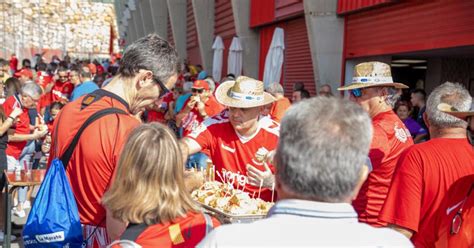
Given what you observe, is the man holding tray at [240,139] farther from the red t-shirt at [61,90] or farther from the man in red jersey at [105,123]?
the red t-shirt at [61,90]

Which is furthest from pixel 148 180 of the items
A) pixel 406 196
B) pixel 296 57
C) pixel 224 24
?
pixel 224 24

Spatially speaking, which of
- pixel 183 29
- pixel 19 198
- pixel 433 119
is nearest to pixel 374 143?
pixel 433 119

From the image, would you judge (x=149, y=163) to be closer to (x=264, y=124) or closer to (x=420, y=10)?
(x=264, y=124)

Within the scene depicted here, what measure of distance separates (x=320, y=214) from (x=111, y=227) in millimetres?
1328

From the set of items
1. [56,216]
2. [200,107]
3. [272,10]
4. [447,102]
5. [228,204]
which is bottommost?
[228,204]

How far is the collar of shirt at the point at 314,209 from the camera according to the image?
171 centimetres

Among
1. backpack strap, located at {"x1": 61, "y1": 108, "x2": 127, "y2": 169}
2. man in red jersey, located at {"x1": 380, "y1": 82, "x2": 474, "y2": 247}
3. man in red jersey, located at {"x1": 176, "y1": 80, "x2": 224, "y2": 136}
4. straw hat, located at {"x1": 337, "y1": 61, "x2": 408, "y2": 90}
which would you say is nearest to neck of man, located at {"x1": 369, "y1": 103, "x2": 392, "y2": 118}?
straw hat, located at {"x1": 337, "y1": 61, "x2": 408, "y2": 90}

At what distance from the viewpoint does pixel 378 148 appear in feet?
12.6

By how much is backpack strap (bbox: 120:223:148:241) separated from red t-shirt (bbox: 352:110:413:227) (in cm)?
192

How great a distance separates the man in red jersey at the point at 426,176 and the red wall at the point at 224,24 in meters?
17.8

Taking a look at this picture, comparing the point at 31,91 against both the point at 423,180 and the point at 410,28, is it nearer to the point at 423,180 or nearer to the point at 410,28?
the point at 410,28

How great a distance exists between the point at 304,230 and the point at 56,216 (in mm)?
1685

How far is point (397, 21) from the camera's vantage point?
35.9ft

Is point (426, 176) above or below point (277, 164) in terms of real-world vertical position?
below
